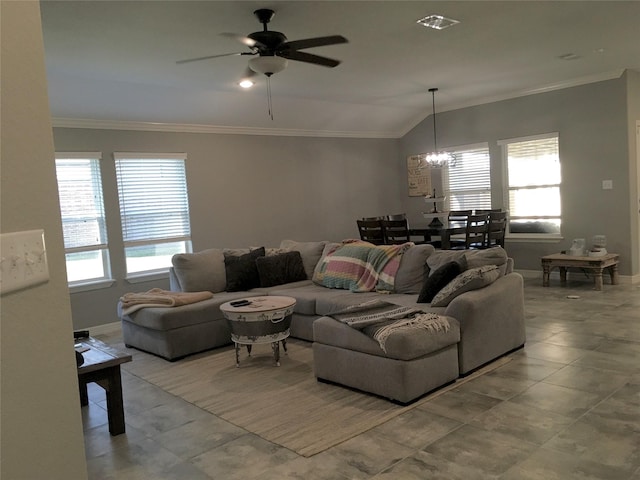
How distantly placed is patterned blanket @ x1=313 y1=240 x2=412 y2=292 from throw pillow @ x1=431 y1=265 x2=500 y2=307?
2.81 ft

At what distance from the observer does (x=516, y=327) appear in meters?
4.18

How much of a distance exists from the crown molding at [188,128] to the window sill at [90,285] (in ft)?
5.80

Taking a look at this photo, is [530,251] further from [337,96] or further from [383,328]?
[383,328]

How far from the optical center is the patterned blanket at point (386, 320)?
10.9 ft

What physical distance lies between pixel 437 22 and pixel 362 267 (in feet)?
7.39

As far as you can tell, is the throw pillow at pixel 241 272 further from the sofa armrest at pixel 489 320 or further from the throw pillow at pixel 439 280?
the sofa armrest at pixel 489 320

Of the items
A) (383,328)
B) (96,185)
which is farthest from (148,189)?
(383,328)

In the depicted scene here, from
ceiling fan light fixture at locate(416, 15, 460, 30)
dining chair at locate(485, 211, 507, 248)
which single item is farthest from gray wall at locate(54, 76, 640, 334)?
ceiling fan light fixture at locate(416, 15, 460, 30)

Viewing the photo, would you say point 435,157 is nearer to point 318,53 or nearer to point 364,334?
point 318,53

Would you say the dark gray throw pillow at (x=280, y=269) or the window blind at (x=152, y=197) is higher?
the window blind at (x=152, y=197)

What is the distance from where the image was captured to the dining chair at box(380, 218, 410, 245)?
6.56m

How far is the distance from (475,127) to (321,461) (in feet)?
21.8

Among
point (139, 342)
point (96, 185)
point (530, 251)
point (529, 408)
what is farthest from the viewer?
point (530, 251)

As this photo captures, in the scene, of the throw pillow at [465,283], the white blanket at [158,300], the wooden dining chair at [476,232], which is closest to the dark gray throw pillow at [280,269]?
the white blanket at [158,300]
